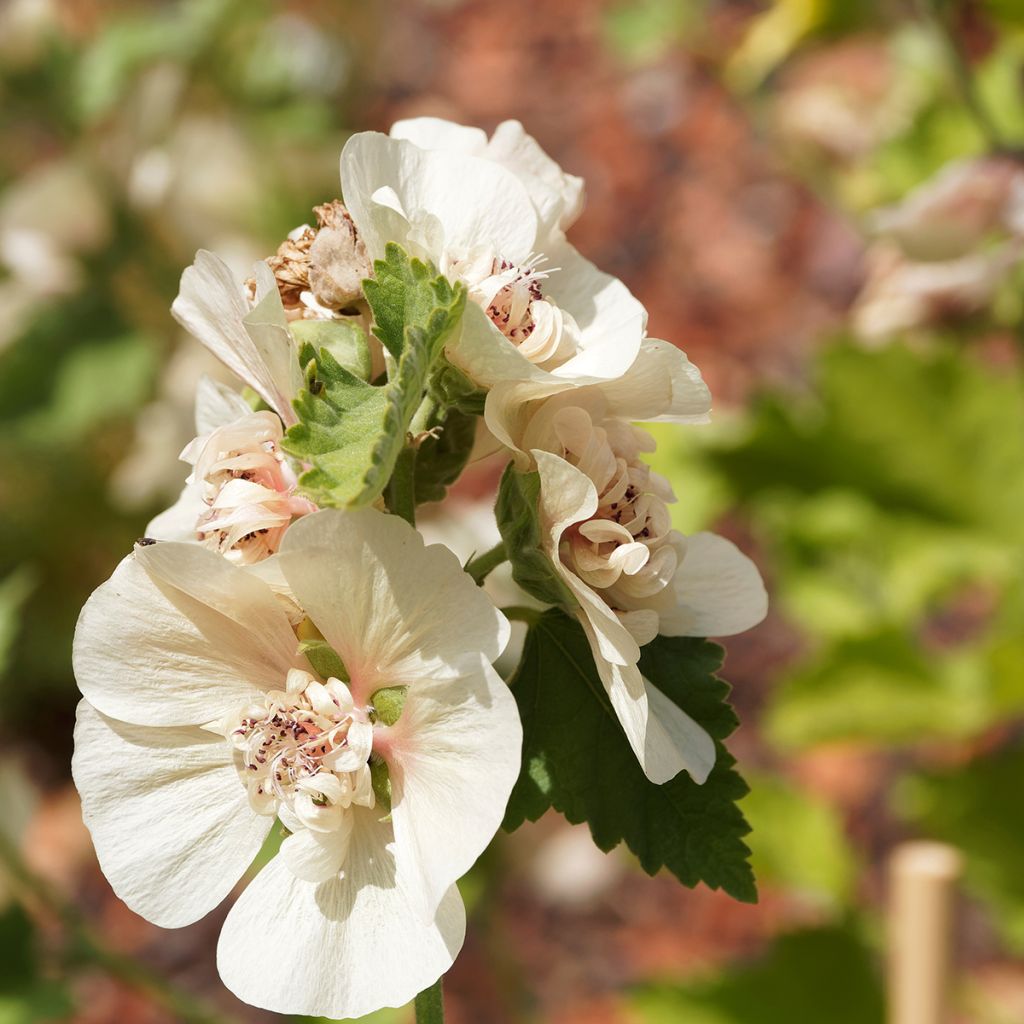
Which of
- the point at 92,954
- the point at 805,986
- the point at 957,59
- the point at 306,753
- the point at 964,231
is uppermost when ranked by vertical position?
the point at 306,753

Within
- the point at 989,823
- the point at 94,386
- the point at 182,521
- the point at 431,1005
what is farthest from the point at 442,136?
the point at 94,386

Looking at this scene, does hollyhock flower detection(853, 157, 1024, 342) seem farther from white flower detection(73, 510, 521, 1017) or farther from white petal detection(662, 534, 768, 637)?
white flower detection(73, 510, 521, 1017)

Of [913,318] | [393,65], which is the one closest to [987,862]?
[913,318]

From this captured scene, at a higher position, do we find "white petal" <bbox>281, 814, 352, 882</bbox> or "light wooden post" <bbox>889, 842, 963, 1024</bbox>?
"white petal" <bbox>281, 814, 352, 882</bbox>

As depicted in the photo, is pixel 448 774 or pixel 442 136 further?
pixel 442 136

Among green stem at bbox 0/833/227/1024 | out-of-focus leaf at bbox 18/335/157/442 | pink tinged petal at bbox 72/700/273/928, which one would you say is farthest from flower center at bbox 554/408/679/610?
out-of-focus leaf at bbox 18/335/157/442

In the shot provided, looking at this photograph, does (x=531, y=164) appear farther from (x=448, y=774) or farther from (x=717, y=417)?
(x=717, y=417)

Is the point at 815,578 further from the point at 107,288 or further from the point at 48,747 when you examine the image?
the point at 48,747
